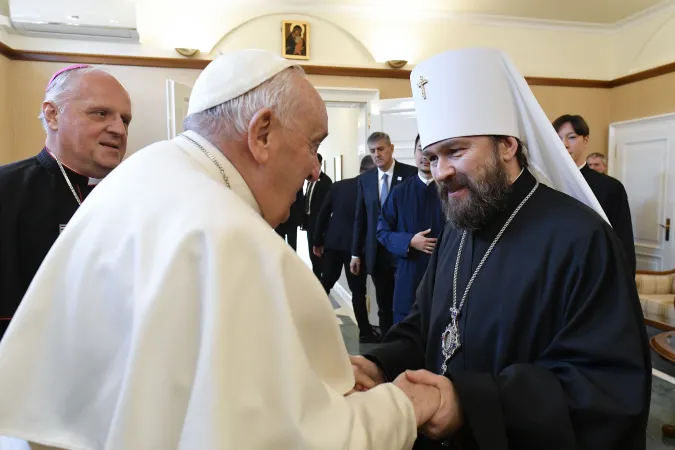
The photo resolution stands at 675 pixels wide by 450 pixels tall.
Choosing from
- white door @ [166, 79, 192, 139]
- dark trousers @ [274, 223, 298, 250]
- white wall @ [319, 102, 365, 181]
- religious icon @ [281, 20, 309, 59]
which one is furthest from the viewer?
white wall @ [319, 102, 365, 181]

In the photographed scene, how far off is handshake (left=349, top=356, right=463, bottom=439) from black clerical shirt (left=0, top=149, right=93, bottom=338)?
1.31 metres

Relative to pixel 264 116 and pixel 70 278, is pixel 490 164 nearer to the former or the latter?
pixel 264 116

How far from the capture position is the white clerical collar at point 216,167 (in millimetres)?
995

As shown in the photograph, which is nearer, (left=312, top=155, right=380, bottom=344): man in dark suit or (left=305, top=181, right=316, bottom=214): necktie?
(left=312, top=155, right=380, bottom=344): man in dark suit

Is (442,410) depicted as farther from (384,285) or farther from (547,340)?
(384,285)

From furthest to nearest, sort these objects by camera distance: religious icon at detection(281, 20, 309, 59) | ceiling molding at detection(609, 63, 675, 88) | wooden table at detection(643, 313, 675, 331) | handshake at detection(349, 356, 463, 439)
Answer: ceiling molding at detection(609, 63, 675, 88) → religious icon at detection(281, 20, 309, 59) → wooden table at detection(643, 313, 675, 331) → handshake at detection(349, 356, 463, 439)

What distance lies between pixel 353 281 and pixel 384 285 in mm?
463

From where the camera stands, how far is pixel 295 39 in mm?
6121

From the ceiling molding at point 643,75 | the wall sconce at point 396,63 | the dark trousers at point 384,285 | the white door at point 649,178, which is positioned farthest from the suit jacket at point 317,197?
the ceiling molding at point 643,75

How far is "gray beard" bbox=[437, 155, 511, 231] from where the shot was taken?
154 centimetres

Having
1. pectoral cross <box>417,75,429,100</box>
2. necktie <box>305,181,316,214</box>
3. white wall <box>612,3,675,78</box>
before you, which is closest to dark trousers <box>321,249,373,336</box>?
necktie <box>305,181,316,214</box>

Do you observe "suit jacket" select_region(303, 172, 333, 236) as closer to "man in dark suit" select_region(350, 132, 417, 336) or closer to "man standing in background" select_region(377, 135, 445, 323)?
"man in dark suit" select_region(350, 132, 417, 336)

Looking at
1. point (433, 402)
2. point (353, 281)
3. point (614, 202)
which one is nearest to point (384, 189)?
point (353, 281)

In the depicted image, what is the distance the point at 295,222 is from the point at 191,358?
16.8 ft
